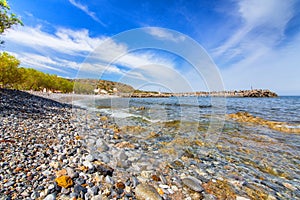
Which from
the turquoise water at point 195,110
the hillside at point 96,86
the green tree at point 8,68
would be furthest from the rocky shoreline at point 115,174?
the hillside at point 96,86

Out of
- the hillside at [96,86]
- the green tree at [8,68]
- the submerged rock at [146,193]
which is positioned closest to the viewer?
the submerged rock at [146,193]

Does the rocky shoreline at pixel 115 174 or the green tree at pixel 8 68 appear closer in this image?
the rocky shoreline at pixel 115 174

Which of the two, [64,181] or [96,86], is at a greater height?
[96,86]

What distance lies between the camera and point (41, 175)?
2699 millimetres

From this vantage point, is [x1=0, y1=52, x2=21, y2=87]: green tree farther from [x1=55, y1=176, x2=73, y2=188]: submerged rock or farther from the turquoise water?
[x1=55, y1=176, x2=73, y2=188]: submerged rock

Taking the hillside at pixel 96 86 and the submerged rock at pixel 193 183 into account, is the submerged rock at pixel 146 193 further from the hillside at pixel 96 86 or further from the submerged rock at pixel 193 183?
the hillside at pixel 96 86

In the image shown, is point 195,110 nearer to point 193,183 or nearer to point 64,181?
point 193,183

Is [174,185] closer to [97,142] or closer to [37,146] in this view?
[97,142]

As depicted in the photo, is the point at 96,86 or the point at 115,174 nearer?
the point at 115,174

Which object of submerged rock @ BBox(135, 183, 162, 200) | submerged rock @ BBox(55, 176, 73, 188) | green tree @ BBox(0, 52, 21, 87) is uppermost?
green tree @ BBox(0, 52, 21, 87)

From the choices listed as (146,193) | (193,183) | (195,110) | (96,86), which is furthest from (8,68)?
(96,86)

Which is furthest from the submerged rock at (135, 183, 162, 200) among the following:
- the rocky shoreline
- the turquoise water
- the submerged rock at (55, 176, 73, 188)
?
the turquoise water

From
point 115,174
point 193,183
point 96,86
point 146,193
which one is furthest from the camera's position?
point 96,86

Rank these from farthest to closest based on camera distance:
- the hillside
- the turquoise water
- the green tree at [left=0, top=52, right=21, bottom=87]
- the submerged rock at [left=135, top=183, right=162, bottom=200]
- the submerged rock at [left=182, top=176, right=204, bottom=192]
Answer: the hillside < the green tree at [left=0, top=52, right=21, bottom=87] < the turquoise water < the submerged rock at [left=182, top=176, right=204, bottom=192] < the submerged rock at [left=135, top=183, right=162, bottom=200]
